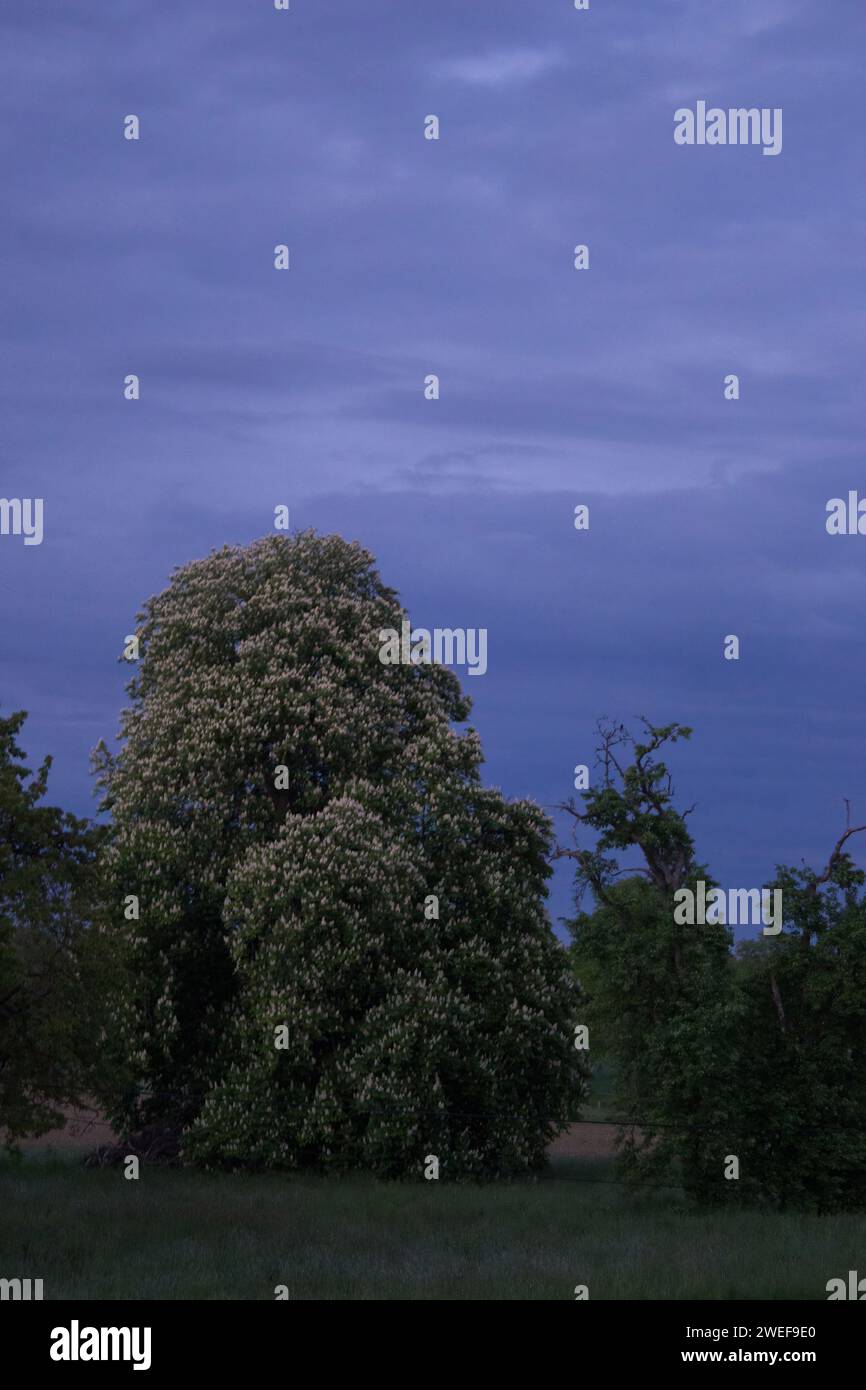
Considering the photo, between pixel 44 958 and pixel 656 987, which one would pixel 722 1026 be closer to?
pixel 656 987

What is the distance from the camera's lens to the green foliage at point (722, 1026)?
1372 inches

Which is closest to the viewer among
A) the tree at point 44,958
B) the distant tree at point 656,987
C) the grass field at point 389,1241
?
the grass field at point 389,1241

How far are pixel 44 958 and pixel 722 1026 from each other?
16.2 metres

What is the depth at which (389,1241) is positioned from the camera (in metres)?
28.5

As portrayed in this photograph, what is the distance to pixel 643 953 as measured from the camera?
3550cm

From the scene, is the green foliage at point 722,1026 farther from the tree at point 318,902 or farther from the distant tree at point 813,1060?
the tree at point 318,902

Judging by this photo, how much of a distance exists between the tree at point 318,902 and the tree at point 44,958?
403 inches

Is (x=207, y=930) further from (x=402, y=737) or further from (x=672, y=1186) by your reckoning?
(x=672, y=1186)

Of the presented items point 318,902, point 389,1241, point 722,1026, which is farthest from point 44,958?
point 722,1026

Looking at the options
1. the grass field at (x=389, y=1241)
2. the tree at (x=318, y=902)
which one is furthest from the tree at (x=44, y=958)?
the tree at (x=318, y=902)
